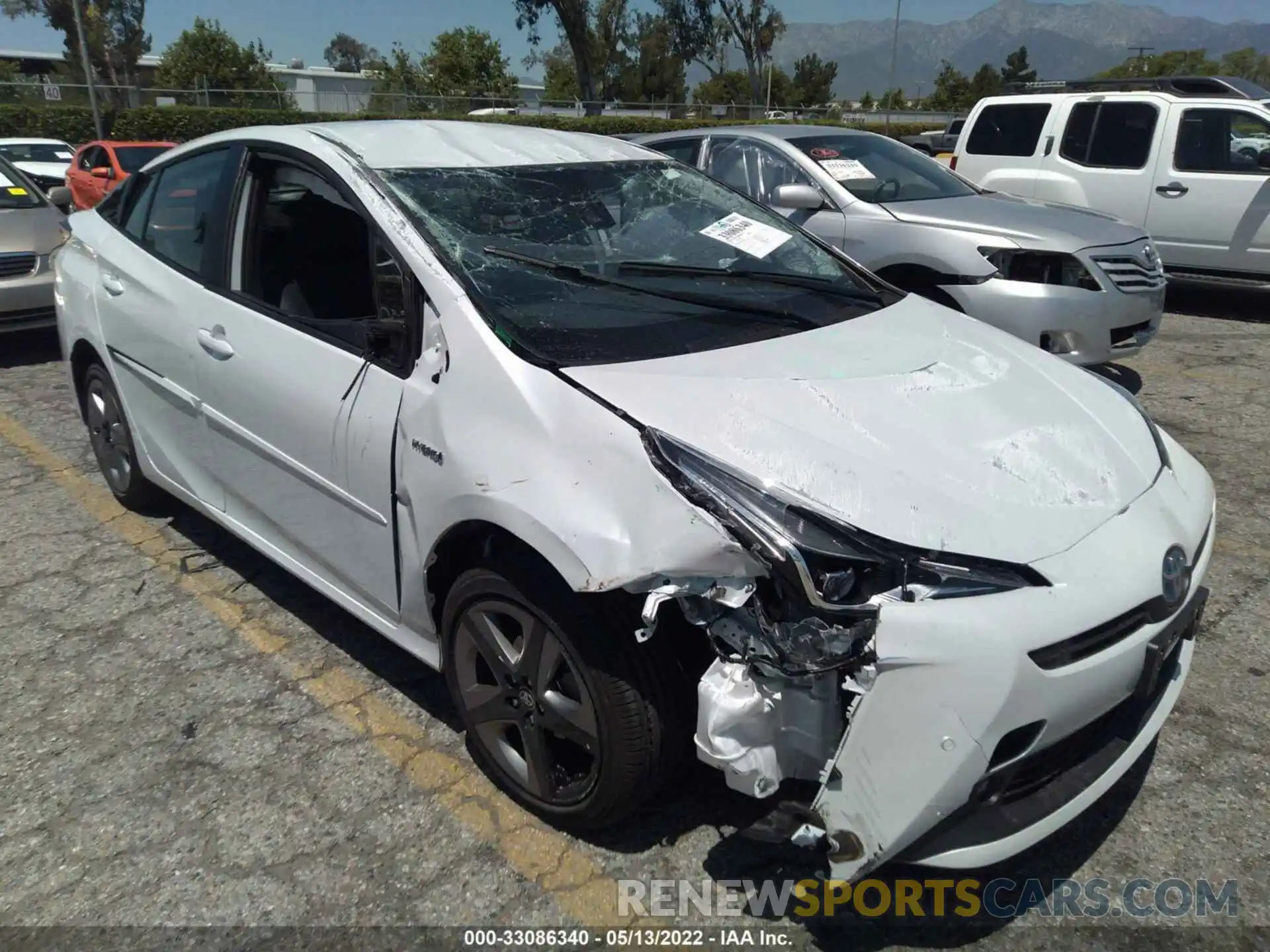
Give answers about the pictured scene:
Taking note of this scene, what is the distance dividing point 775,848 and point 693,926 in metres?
0.34

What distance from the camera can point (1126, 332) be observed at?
573cm

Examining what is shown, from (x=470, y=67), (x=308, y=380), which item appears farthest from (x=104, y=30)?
(x=308, y=380)

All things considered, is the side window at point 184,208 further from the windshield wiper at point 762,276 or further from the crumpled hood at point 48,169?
the crumpled hood at point 48,169

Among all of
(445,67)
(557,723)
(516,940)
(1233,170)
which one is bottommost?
(516,940)

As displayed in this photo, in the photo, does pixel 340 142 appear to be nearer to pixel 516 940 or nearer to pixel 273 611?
pixel 273 611

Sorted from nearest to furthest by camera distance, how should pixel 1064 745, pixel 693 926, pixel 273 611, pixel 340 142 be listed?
pixel 1064 745 < pixel 693 926 < pixel 340 142 < pixel 273 611

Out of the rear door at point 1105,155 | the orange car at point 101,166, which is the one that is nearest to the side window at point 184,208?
the rear door at point 1105,155

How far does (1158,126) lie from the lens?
337 inches

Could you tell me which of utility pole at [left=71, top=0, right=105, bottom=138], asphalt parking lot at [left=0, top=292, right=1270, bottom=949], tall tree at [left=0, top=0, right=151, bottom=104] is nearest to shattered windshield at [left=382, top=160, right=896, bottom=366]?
asphalt parking lot at [left=0, top=292, right=1270, bottom=949]

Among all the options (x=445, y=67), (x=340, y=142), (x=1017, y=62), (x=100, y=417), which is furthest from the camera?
(x=1017, y=62)

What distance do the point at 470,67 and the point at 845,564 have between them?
61.5 m

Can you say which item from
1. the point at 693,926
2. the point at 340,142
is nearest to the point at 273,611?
the point at 340,142

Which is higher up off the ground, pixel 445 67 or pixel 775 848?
pixel 445 67

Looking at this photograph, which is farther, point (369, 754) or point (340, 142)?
point (340, 142)
